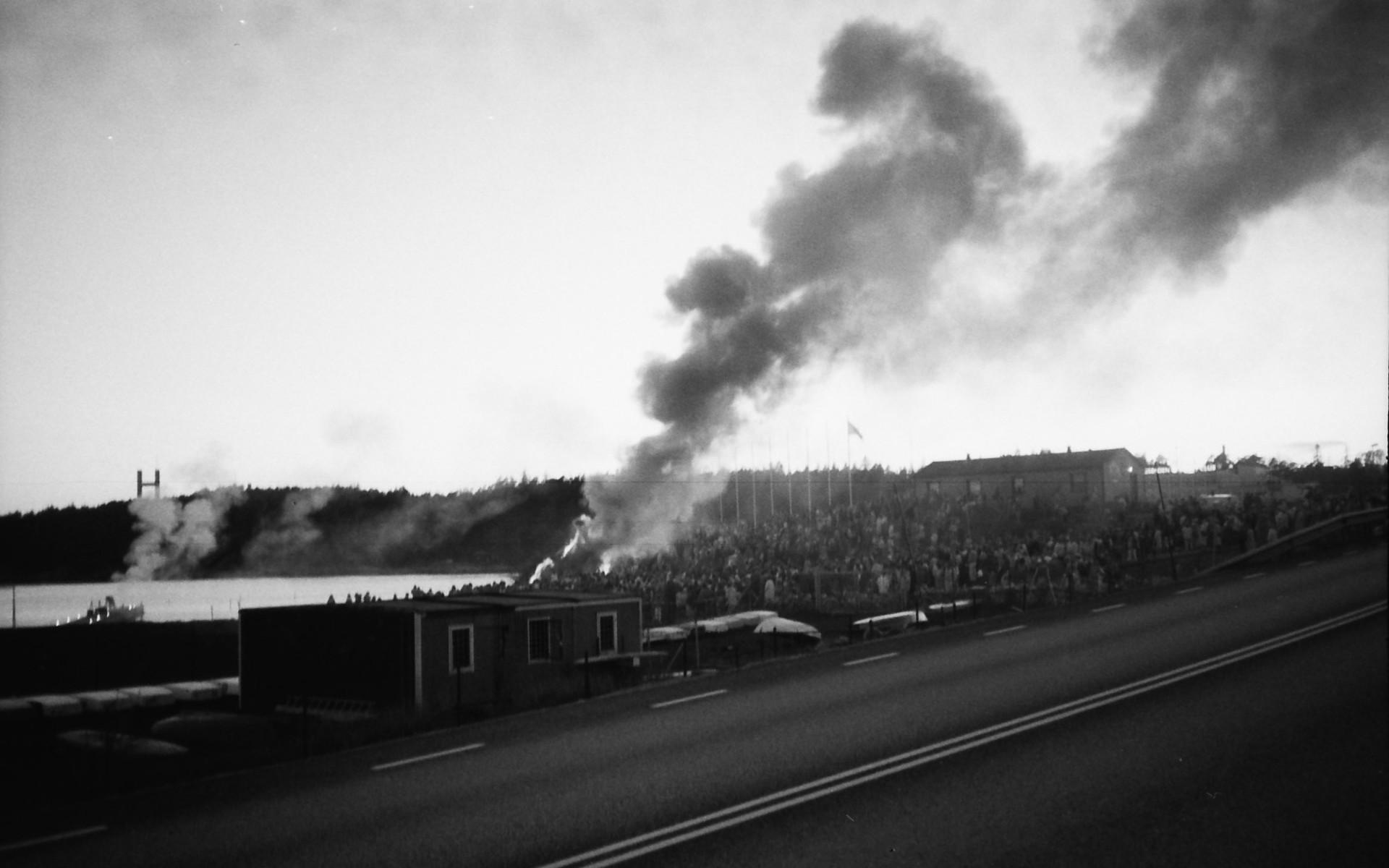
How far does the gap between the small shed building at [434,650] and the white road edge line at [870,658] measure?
5279 millimetres

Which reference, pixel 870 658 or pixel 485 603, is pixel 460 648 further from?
pixel 870 658

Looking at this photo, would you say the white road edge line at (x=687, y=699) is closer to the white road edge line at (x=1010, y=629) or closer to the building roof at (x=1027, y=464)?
the white road edge line at (x=1010, y=629)

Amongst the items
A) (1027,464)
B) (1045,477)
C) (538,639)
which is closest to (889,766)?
(538,639)

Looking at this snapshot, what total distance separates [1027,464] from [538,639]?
6086 cm

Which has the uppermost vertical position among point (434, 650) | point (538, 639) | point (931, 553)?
point (931, 553)

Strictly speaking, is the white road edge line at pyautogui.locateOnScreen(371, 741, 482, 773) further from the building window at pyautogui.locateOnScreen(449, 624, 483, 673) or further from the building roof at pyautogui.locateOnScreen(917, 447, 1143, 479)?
the building roof at pyautogui.locateOnScreen(917, 447, 1143, 479)

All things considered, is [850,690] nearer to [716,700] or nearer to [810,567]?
[716,700]

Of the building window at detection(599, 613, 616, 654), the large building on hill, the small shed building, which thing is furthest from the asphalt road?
the large building on hill

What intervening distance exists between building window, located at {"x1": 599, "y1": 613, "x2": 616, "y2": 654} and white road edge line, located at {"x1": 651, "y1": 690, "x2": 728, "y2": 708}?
866cm

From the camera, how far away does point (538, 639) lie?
2609 centimetres

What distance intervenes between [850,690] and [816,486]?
2573 inches

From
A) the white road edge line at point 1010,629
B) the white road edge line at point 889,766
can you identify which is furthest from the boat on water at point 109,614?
the white road edge line at point 889,766

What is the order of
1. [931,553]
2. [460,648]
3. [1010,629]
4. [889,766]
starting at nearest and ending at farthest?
[889,766]
[460,648]
[1010,629]
[931,553]

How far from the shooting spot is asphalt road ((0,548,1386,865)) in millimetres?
9414
